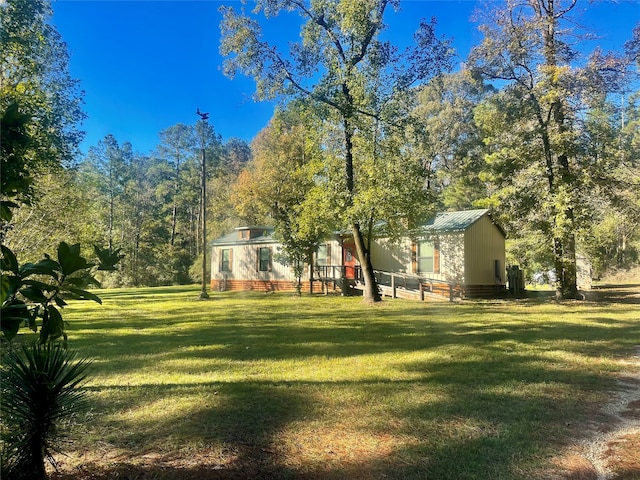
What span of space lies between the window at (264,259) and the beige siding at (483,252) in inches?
358

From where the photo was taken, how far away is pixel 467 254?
47.9ft

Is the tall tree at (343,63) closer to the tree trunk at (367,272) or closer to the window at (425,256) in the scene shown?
the tree trunk at (367,272)

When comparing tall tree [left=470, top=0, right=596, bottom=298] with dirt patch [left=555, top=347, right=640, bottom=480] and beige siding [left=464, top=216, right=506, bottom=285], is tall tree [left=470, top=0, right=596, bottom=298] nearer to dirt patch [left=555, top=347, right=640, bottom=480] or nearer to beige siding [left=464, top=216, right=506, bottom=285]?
beige siding [left=464, top=216, right=506, bottom=285]

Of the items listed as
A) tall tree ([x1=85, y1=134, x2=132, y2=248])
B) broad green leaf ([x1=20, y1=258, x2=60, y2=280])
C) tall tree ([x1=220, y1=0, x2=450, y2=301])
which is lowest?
broad green leaf ([x1=20, y1=258, x2=60, y2=280])

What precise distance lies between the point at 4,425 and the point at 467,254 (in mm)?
14262

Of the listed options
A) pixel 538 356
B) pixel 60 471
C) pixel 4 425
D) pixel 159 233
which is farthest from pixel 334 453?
pixel 159 233

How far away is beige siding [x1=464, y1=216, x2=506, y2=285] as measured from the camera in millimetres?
14656

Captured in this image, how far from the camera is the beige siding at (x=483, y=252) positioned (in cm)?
1466

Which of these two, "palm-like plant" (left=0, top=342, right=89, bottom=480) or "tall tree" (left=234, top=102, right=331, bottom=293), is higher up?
"tall tree" (left=234, top=102, right=331, bottom=293)

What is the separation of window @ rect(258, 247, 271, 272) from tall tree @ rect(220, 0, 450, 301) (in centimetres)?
770

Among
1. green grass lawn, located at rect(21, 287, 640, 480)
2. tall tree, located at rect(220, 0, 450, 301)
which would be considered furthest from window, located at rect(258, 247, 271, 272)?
green grass lawn, located at rect(21, 287, 640, 480)

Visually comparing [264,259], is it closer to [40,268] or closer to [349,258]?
[349,258]

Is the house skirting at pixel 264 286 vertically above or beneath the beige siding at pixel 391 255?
beneath

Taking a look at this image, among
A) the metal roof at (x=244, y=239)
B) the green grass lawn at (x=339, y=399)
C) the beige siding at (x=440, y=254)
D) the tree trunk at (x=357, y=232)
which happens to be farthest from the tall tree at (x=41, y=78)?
the beige siding at (x=440, y=254)
